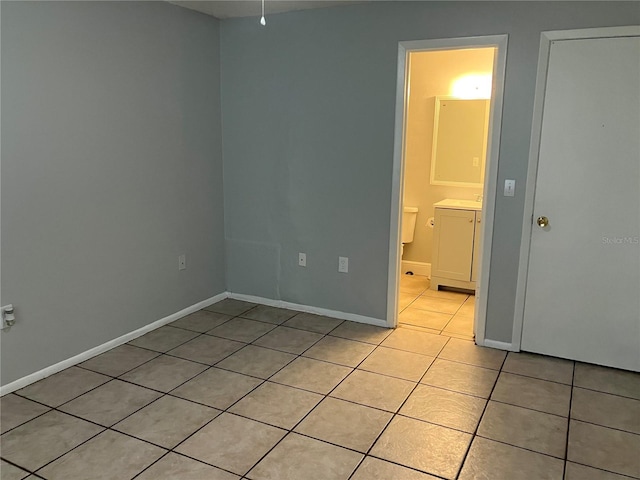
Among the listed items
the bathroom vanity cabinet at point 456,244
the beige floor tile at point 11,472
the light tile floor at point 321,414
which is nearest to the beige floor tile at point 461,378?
the light tile floor at point 321,414

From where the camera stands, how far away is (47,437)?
7.29 ft

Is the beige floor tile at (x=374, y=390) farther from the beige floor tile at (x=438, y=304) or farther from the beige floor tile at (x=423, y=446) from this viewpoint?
the beige floor tile at (x=438, y=304)

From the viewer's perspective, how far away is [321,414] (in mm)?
2441

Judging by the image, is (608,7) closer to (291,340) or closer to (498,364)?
(498,364)

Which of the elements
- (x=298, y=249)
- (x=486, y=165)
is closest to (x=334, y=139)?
(x=298, y=249)

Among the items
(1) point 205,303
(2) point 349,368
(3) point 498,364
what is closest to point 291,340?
(2) point 349,368

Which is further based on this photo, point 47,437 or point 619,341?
point 619,341

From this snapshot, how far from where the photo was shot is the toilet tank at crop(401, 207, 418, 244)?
4902 millimetres

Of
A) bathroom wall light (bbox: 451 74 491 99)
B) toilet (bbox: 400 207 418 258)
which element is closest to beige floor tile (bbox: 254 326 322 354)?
toilet (bbox: 400 207 418 258)

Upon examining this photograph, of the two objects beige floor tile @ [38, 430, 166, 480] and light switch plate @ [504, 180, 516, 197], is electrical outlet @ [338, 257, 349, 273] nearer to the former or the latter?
light switch plate @ [504, 180, 516, 197]

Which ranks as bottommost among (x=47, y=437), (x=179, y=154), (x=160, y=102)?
(x=47, y=437)

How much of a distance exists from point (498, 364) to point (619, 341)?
2.36 feet

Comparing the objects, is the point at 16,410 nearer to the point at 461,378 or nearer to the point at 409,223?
the point at 461,378

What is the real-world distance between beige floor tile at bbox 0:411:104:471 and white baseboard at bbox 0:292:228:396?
14.5 inches
